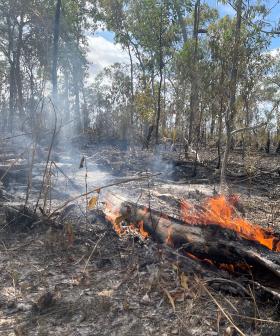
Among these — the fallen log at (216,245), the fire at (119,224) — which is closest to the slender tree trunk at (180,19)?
the fire at (119,224)

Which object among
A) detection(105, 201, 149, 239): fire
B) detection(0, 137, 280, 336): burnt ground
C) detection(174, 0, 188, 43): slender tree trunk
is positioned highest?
detection(174, 0, 188, 43): slender tree trunk

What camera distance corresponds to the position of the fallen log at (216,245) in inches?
123

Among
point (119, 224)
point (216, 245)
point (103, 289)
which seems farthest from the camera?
point (119, 224)

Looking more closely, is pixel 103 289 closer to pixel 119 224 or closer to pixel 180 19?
pixel 119 224

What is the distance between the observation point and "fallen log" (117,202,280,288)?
10.2ft

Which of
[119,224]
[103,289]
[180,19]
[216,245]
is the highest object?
[180,19]

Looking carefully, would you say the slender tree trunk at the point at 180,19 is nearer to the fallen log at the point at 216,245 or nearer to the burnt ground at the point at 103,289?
the burnt ground at the point at 103,289

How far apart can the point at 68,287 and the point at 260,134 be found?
20255mm

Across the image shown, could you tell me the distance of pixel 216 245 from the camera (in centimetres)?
345

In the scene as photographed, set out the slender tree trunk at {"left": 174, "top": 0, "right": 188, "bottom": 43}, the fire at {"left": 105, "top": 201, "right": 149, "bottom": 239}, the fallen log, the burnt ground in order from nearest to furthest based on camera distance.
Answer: the burnt ground < the fallen log < the fire at {"left": 105, "top": 201, "right": 149, "bottom": 239} < the slender tree trunk at {"left": 174, "top": 0, "right": 188, "bottom": 43}

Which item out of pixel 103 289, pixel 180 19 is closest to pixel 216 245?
pixel 103 289

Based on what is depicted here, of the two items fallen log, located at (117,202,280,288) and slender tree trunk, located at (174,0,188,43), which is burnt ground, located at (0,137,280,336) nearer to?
fallen log, located at (117,202,280,288)

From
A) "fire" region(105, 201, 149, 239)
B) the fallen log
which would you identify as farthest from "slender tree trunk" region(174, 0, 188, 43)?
the fallen log

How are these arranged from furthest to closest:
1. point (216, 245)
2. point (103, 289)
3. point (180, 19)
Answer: point (180, 19) → point (216, 245) → point (103, 289)
